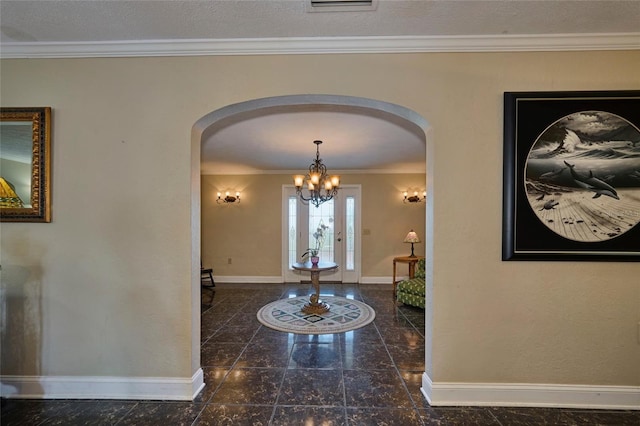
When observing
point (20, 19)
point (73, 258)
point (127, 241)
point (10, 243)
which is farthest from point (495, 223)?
point (10, 243)

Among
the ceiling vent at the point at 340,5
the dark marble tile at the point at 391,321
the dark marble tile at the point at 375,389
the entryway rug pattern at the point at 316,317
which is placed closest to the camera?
the ceiling vent at the point at 340,5

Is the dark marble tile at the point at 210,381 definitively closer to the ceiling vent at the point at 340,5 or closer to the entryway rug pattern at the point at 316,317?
the entryway rug pattern at the point at 316,317

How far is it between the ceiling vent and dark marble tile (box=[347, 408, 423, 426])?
2.56m

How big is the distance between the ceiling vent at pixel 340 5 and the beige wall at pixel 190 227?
13.4 inches

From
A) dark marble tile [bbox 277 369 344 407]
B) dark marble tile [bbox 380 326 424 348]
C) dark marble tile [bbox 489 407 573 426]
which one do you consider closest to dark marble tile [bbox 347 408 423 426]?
dark marble tile [bbox 277 369 344 407]

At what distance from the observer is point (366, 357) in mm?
2623

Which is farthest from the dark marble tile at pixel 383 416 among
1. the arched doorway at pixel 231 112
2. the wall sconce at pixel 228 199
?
the wall sconce at pixel 228 199

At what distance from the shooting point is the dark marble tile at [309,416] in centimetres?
175

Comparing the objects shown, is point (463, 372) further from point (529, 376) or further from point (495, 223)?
point (495, 223)

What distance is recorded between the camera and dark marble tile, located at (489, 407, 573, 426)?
1.74m

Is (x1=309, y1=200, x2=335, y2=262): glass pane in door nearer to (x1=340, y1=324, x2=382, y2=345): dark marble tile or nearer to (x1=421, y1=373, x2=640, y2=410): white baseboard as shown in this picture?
(x1=340, y1=324, x2=382, y2=345): dark marble tile

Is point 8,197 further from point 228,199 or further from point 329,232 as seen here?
point 329,232

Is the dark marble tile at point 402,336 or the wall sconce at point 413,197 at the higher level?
the wall sconce at point 413,197

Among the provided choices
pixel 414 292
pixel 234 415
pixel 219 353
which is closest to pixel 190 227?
pixel 234 415
